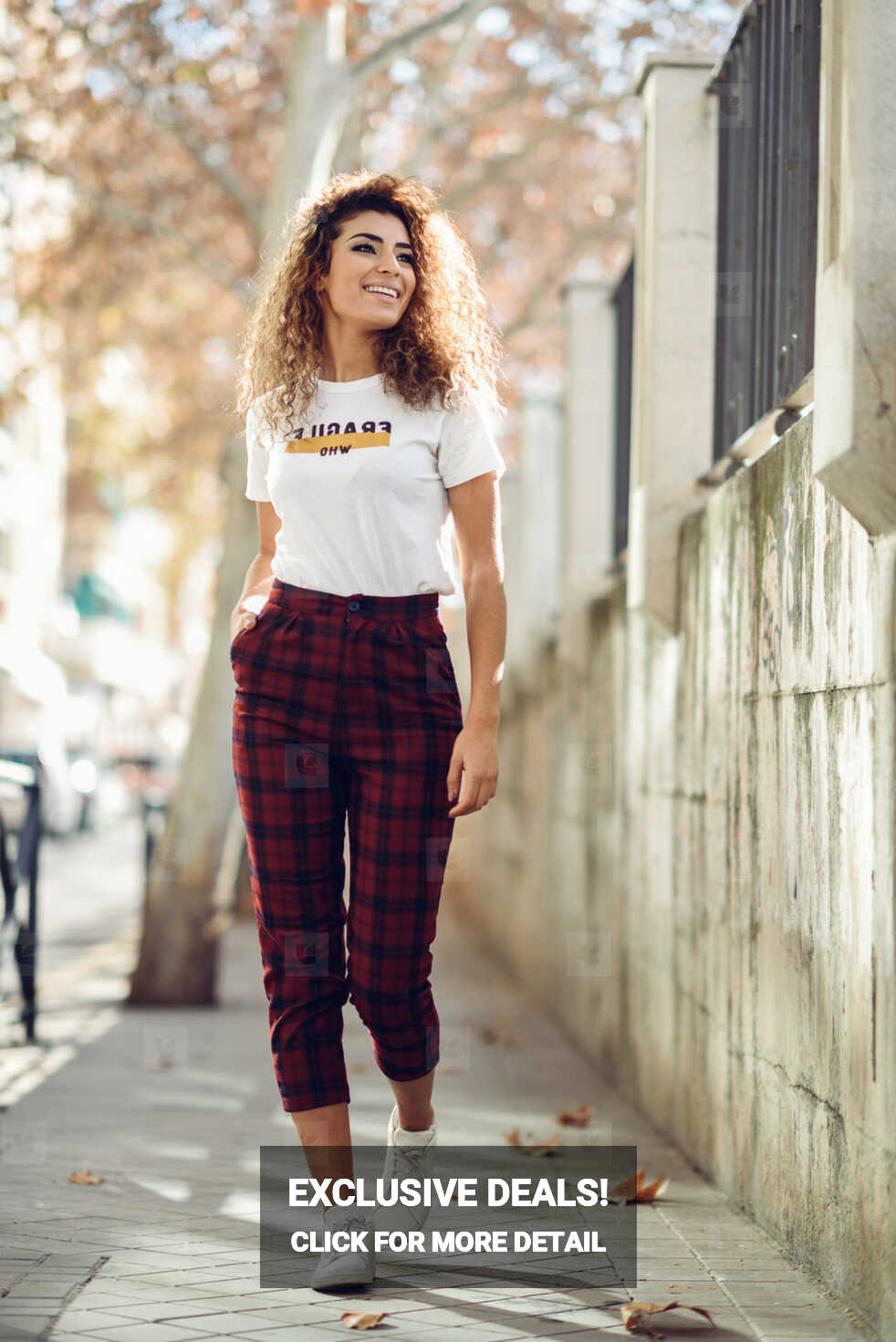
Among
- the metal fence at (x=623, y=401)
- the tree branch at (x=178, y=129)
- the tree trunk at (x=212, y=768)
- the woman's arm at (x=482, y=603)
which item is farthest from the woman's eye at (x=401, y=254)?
the tree branch at (x=178, y=129)

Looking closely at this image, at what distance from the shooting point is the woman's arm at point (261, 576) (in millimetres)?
3705

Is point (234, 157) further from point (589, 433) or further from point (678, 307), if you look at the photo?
point (678, 307)

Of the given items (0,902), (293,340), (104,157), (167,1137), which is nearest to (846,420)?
(293,340)

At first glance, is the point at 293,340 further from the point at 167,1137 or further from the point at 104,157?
the point at 104,157

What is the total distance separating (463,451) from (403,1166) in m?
1.51

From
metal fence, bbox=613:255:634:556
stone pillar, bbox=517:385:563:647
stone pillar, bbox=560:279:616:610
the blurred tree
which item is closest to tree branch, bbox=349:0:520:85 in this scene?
the blurred tree

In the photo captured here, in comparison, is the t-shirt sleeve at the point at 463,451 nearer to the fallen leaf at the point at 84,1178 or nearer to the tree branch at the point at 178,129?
the fallen leaf at the point at 84,1178

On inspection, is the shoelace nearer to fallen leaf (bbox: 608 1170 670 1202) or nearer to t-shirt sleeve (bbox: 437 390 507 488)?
fallen leaf (bbox: 608 1170 670 1202)

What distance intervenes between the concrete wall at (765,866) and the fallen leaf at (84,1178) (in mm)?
1570

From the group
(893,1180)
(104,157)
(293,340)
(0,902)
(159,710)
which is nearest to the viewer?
(893,1180)

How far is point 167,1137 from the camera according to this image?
518 cm

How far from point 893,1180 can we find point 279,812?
4.41 feet

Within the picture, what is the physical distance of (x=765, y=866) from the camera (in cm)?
413

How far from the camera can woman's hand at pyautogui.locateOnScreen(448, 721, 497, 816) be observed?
3.48 metres
